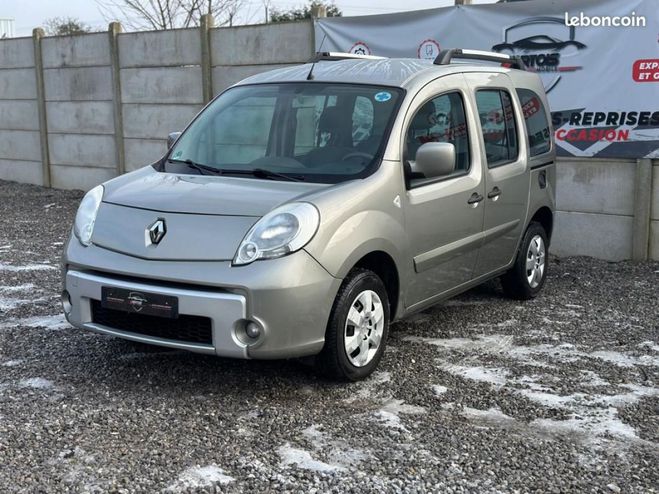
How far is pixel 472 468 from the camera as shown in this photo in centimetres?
374

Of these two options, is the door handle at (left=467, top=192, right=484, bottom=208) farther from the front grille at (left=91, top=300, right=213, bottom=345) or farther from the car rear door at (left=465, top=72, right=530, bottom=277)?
the front grille at (left=91, top=300, right=213, bottom=345)

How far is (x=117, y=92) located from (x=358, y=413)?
8.90 meters

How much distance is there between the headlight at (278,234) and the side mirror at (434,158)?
89 centimetres

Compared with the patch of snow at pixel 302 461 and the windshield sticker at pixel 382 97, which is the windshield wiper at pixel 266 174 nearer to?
the windshield sticker at pixel 382 97

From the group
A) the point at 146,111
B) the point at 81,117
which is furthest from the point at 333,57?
the point at 81,117

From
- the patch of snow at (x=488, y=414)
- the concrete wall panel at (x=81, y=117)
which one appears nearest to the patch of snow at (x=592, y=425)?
the patch of snow at (x=488, y=414)

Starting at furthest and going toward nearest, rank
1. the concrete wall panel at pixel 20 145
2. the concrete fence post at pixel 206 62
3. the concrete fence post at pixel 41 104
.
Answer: the concrete wall panel at pixel 20 145 → the concrete fence post at pixel 41 104 → the concrete fence post at pixel 206 62

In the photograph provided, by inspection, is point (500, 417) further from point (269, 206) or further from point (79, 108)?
point (79, 108)

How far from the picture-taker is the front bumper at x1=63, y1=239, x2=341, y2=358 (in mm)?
4227

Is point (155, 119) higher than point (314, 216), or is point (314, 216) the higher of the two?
point (155, 119)

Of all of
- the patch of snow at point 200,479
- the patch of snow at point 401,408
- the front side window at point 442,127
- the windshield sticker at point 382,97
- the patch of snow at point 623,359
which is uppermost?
the windshield sticker at point 382,97

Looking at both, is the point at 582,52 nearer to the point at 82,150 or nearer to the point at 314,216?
the point at 314,216

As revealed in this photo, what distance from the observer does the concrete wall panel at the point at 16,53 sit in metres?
13.6

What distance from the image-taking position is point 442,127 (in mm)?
5535
